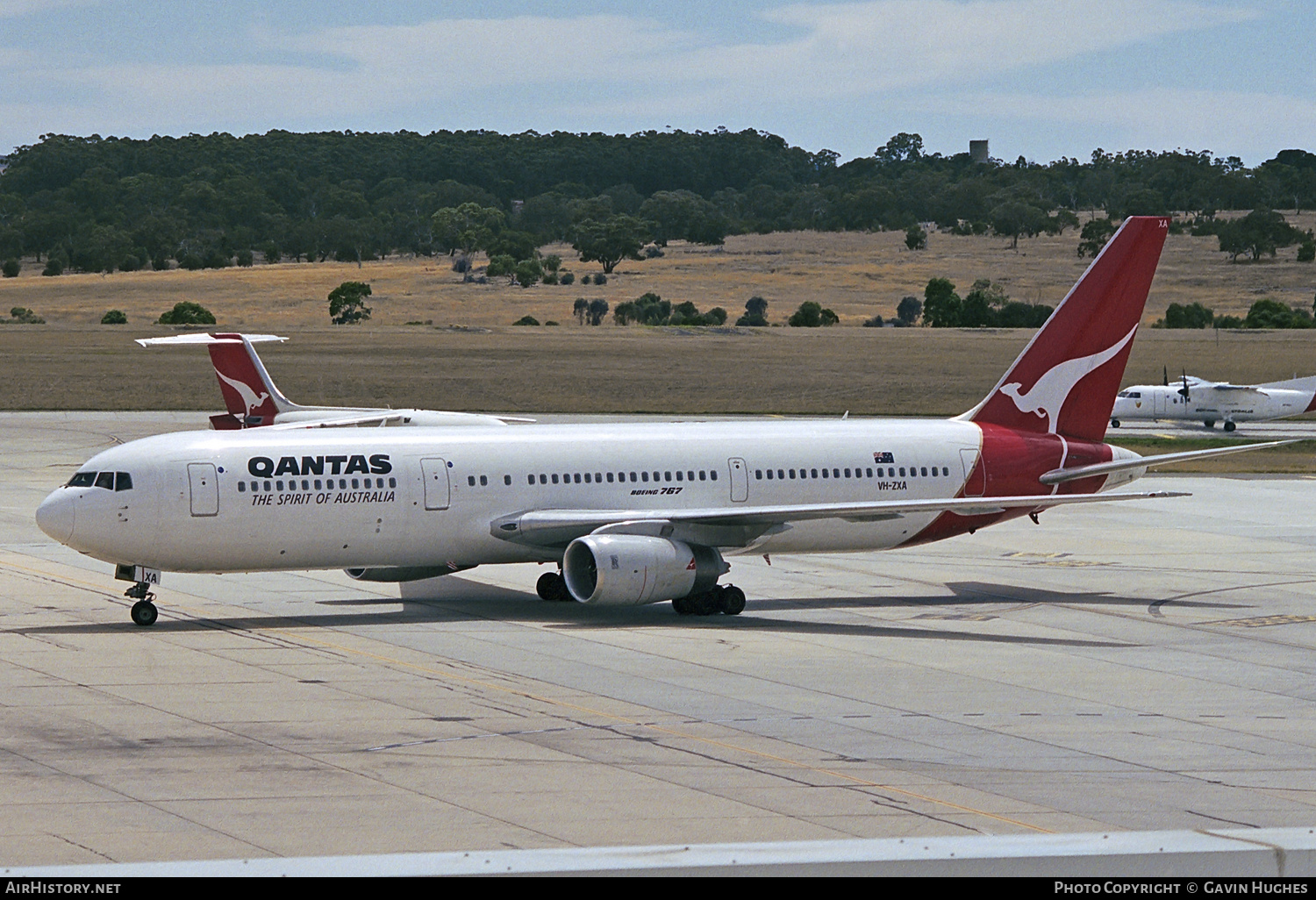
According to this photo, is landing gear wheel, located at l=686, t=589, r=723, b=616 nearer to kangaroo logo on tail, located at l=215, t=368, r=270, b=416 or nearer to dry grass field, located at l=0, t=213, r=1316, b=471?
kangaroo logo on tail, located at l=215, t=368, r=270, b=416

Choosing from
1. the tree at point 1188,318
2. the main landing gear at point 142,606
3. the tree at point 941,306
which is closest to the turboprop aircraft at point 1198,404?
the main landing gear at point 142,606

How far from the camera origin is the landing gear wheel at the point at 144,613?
32812mm

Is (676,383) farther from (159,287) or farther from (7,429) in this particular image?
(159,287)

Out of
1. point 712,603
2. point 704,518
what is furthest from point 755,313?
point 704,518

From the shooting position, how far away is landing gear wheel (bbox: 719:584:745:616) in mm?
35625

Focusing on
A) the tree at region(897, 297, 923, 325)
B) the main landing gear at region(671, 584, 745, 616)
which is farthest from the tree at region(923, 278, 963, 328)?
the main landing gear at region(671, 584, 745, 616)

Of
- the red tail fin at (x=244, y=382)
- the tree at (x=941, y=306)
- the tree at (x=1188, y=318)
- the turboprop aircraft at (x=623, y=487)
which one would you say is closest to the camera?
the turboprop aircraft at (x=623, y=487)

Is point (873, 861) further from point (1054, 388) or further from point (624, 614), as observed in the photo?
point (1054, 388)

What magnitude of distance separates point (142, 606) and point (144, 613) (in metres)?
Result: 0.15

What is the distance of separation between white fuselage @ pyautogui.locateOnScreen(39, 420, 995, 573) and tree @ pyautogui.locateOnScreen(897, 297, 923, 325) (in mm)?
138666

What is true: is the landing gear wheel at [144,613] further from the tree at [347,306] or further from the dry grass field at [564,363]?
the tree at [347,306]

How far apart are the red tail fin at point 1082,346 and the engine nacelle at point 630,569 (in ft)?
33.5

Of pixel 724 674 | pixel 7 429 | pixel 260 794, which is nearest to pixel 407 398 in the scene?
pixel 7 429

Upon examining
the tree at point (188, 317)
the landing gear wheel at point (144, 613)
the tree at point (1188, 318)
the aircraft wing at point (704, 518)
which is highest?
the tree at point (188, 317)
